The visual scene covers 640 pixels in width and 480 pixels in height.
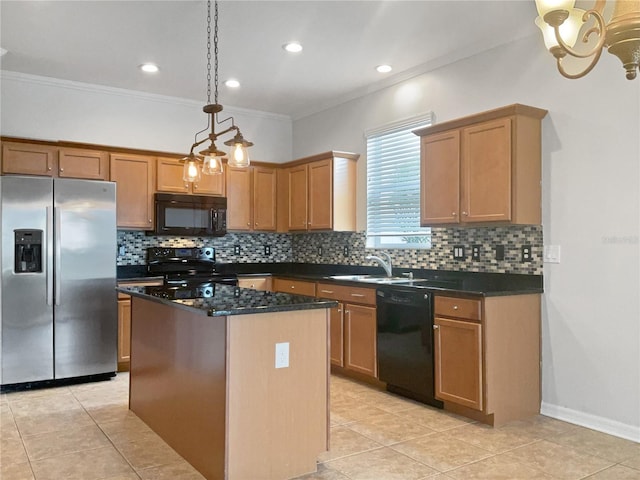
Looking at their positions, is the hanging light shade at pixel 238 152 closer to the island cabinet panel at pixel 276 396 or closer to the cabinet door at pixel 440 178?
the island cabinet panel at pixel 276 396

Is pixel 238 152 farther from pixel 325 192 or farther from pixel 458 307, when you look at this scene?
pixel 325 192

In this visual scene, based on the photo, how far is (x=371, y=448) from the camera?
320 cm

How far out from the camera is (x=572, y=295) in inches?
146

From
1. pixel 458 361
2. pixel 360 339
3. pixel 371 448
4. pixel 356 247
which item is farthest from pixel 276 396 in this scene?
pixel 356 247

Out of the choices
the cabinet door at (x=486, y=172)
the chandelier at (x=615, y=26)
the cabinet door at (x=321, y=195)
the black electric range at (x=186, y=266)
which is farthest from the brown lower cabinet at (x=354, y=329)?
the chandelier at (x=615, y=26)

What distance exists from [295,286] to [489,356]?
244cm

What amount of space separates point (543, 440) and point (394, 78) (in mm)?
3401

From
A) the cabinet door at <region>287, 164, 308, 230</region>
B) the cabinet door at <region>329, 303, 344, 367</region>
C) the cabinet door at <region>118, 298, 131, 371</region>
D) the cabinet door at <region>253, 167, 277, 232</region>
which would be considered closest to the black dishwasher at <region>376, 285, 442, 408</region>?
the cabinet door at <region>329, 303, 344, 367</region>

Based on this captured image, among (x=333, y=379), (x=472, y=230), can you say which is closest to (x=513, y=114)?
(x=472, y=230)

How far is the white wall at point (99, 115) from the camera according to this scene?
16.8 feet

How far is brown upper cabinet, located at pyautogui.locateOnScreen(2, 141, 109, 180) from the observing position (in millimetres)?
4922

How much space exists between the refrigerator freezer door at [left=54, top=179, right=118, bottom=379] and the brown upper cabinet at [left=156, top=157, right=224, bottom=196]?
732 mm

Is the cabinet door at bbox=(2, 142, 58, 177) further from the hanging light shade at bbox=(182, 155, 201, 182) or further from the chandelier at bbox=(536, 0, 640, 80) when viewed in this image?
the chandelier at bbox=(536, 0, 640, 80)

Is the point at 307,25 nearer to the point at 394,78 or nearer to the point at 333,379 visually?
the point at 394,78
